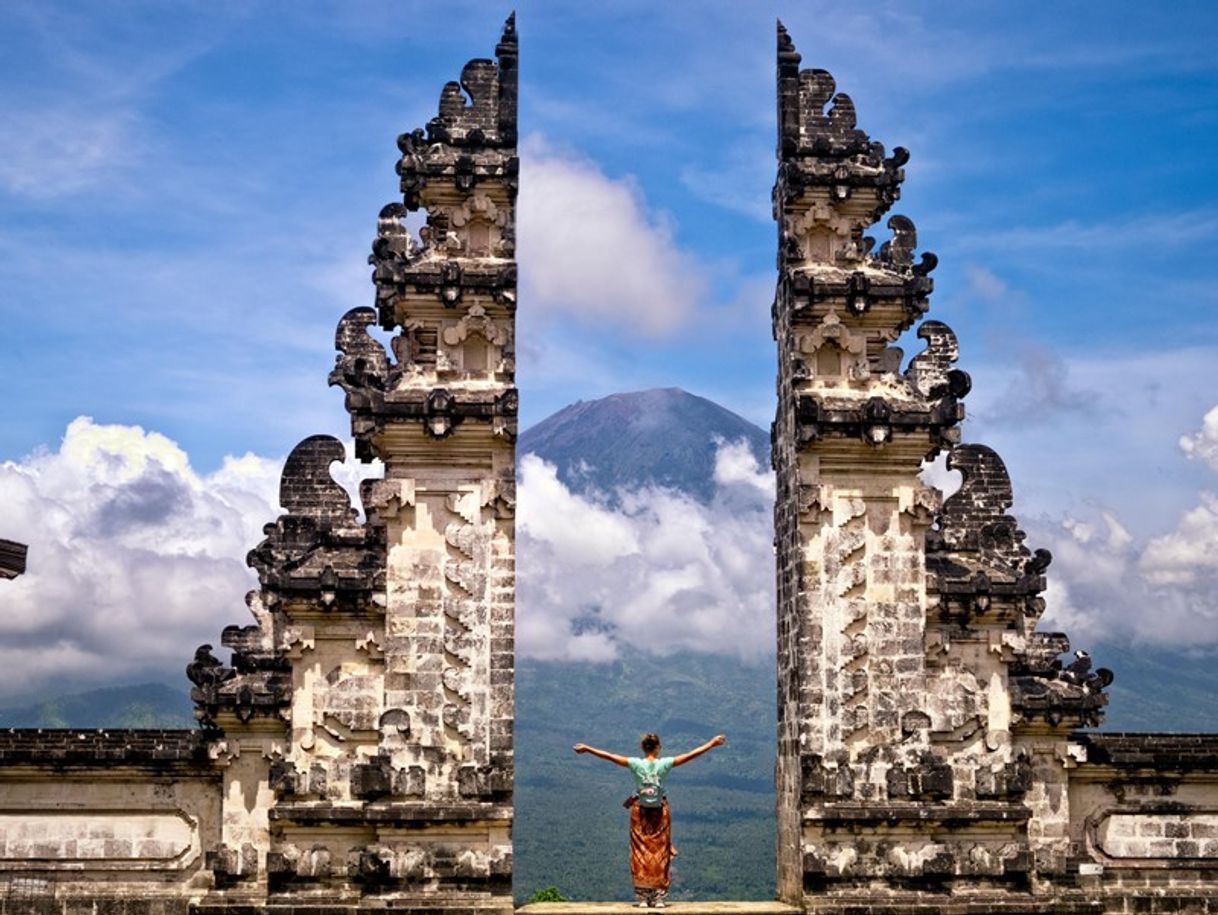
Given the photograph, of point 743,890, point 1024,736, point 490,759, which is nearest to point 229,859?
point 490,759

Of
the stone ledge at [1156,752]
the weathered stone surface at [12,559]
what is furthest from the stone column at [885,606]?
the weathered stone surface at [12,559]

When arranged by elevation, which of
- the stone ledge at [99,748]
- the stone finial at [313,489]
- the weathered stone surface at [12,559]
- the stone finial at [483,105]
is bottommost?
the stone ledge at [99,748]

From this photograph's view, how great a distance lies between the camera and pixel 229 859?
1995 centimetres

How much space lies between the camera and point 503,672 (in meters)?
20.3

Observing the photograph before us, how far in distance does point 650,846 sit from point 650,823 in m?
0.28

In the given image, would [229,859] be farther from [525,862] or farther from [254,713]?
[525,862]

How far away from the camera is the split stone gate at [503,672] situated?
65.7 ft

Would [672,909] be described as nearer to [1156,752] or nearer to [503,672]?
[503,672]

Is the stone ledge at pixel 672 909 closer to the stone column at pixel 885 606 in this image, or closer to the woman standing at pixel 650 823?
the woman standing at pixel 650 823

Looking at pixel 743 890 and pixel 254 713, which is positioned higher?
pixel 254 713

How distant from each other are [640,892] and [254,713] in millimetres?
5114

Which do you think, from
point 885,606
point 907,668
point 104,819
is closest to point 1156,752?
point 907,668

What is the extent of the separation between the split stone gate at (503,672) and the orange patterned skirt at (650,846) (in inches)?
61.6

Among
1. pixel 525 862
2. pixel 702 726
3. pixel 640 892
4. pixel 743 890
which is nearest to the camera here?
pixel 640 892
